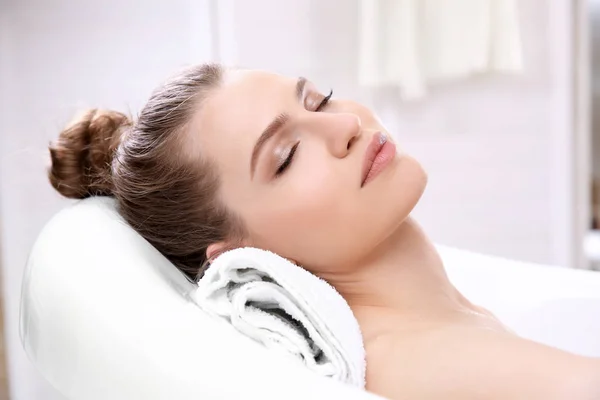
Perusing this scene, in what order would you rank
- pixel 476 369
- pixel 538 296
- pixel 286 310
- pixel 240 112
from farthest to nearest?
1. pixel 538 296
2. pixel 240 112
3. pixel 286 310
4. pixel 476 369

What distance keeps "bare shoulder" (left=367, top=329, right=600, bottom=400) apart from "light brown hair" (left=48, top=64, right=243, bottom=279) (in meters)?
0.33

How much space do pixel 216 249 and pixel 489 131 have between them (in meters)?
1.91

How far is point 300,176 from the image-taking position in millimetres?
1085

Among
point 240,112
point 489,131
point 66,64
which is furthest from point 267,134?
point 489,131

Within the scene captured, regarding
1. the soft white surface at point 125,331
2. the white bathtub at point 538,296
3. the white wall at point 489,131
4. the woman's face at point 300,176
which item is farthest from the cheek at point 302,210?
the white wall at point 489,131

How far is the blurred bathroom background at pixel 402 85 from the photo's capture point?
7.95ft

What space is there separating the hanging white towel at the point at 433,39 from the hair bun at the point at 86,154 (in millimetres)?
1452

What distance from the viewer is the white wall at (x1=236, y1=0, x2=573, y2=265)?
2740 millimetres

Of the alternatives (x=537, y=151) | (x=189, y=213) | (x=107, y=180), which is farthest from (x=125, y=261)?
(x=537, y=151)

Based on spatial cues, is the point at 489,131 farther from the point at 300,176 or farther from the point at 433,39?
the point at 300,176

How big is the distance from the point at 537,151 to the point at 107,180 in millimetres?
1898

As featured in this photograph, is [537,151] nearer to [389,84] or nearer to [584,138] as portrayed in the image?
[584,138]

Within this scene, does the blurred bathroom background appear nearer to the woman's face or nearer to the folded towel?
the woman's face

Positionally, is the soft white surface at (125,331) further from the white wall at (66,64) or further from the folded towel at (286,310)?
the white wall at (66,64)
